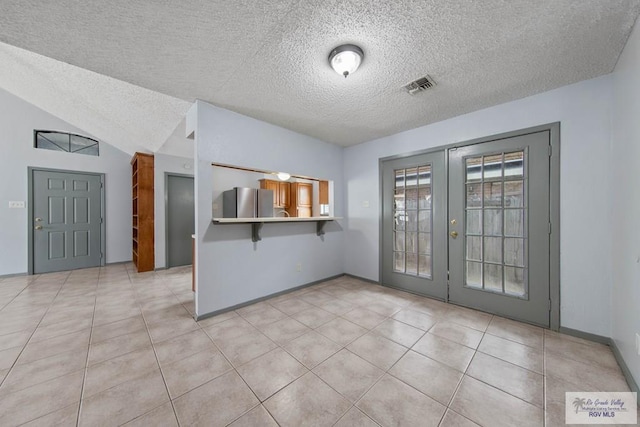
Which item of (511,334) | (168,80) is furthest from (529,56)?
(168,80)

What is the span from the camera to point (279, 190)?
551cm

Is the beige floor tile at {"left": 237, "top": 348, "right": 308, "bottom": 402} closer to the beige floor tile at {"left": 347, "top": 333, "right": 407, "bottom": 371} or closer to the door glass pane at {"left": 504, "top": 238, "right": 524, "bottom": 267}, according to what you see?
the beige floor tile at {"left": 347, "top": 333, "right": 407, "bottom": 371}

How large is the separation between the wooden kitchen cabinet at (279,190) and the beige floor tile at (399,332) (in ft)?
12.1

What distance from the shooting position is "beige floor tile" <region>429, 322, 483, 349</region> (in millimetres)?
2125

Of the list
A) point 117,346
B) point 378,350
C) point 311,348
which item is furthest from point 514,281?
point 117,346

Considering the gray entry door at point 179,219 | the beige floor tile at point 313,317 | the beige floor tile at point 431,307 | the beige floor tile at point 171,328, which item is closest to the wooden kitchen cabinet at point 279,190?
the gray entry door at point 179,219

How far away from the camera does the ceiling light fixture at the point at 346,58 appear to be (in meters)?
1.70

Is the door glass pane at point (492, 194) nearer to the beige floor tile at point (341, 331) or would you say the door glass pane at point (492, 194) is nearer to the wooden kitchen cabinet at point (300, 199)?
the beige floor tile at point (341, 331)

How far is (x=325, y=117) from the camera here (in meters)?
2.99

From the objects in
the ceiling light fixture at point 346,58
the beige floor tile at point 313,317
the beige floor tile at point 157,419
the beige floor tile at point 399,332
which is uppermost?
the ceiling light fixture at point 346,58

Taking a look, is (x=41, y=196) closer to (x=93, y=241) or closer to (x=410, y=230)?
(x=93, y=241)

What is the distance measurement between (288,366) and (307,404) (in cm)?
39

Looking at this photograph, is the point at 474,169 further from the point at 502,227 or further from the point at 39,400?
the point at 39,400

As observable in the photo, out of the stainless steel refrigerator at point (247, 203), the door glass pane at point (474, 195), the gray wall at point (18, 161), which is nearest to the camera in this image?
the door glass pane at point (474, 195)
